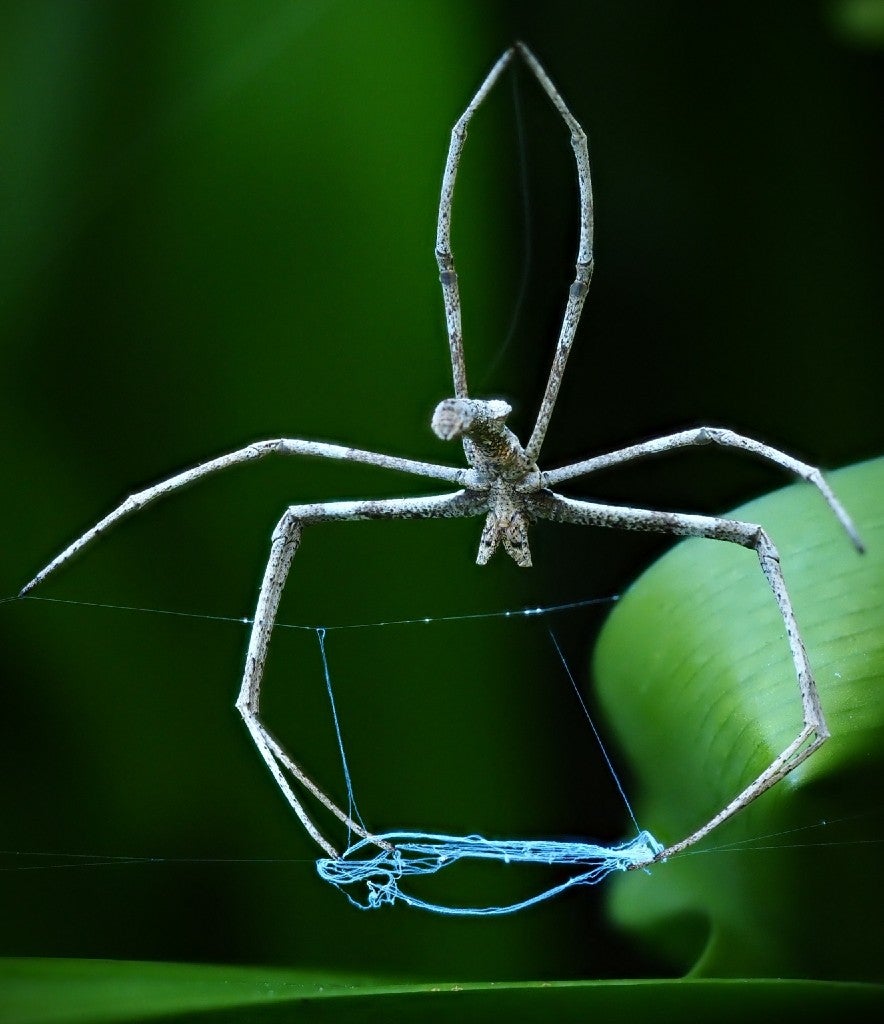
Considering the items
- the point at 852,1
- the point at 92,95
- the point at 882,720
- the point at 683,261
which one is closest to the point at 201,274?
the point at 92,95

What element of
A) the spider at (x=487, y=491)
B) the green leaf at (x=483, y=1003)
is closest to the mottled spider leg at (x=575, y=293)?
the spider at (x=487, y=491)

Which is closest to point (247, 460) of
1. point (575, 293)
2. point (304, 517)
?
point (304, 517)

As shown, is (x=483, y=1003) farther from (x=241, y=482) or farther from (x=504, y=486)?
(x=241, y=482)

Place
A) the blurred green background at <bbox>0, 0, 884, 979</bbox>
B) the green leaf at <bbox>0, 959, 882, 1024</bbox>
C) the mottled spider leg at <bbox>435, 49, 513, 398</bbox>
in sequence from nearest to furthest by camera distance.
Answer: the green leaf at <bbox>0, 959, 882, 1024</bbox>, the mottled spider leg at <bbox>435, 49, 513, 398</bbox>, the blurred green background at <bbox>0, 0, 884, 979</bbox>

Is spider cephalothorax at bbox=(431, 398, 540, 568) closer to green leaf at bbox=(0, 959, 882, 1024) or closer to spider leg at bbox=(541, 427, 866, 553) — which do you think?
spider leg at bbox=(541, 427, 866, 553)

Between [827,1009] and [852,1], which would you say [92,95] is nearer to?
[852,1]

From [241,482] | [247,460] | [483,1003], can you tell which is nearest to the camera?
[483,1003]

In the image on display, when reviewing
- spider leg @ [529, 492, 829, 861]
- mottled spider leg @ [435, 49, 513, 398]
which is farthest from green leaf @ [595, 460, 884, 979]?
mottled spider leg @ [435, 49, 513, 398]
